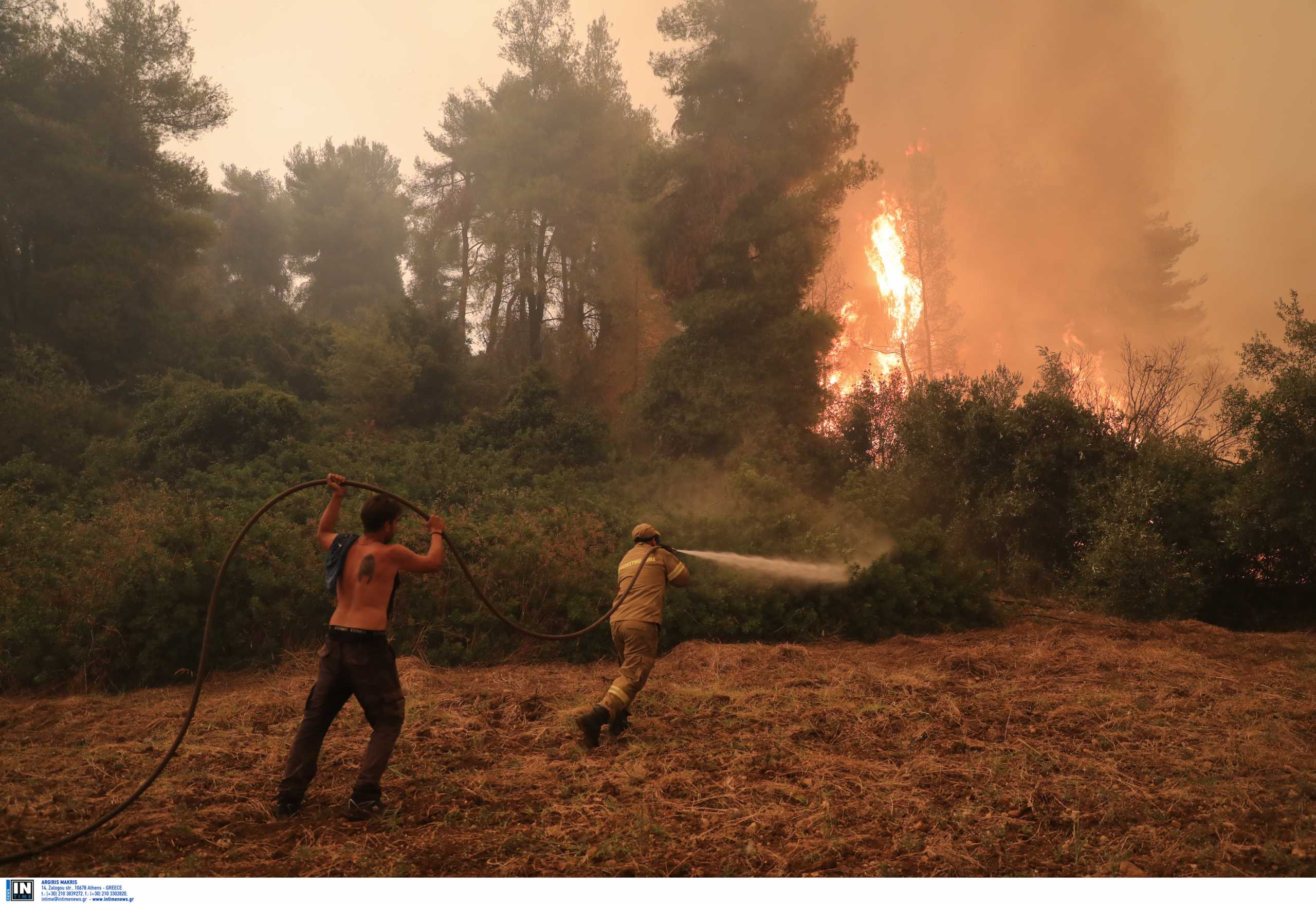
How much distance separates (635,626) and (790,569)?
703cm

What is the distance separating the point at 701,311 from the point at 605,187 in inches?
425

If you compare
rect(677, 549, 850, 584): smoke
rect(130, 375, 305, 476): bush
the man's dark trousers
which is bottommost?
the man's dark trousers

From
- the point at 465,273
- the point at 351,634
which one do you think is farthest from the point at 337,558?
the point at 465,273

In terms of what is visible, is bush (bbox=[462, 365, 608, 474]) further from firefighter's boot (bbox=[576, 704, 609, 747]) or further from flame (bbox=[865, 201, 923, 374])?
firefighter's boot (bbox=[576, 704, 609, 747])

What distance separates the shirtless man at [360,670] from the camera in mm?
5406

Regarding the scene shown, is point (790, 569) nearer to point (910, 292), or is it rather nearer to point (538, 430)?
point (538, 430)

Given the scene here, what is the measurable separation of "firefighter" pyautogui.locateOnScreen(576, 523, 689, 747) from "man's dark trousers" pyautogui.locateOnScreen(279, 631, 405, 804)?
198 cm

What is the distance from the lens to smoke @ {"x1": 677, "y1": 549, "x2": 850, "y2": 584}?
534 inches

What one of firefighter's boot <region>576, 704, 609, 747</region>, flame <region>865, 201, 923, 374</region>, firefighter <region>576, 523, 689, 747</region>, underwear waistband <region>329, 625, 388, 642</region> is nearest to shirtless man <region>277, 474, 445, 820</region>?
underwear waistband <region>329, 625, 388, 642</region>

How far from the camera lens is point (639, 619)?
7508mm

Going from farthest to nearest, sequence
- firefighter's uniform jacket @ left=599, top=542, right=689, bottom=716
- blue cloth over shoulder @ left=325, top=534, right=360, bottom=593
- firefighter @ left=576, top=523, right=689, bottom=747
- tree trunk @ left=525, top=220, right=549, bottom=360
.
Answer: tree trunk @ left=525, top=220, right=549, bottom=360 → firefighter's uniform jacket @ left=599, top=542, right=689, bottom=716 → firefighter @ left=576, top=523, right=689, bottom=747 → blue cloth over shoulder @ left=325, top=534, right=360, bottom=593

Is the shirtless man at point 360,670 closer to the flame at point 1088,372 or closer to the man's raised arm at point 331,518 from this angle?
the man's raised arm at point 331,518

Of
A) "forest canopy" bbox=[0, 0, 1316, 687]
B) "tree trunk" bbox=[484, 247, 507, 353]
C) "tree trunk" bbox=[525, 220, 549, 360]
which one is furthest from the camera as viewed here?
"tree trunk" bbox=[484, 247, 507, 353]

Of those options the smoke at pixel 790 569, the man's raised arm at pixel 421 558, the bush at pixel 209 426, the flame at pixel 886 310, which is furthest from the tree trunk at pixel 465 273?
the man's raised arm at pixel 421 558
